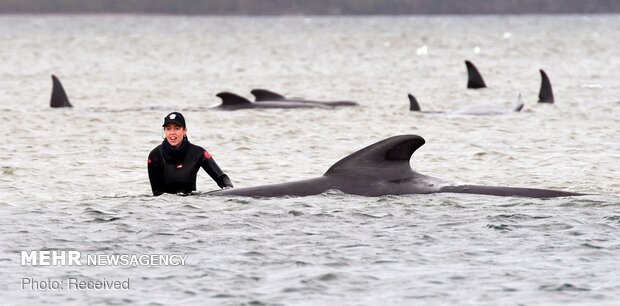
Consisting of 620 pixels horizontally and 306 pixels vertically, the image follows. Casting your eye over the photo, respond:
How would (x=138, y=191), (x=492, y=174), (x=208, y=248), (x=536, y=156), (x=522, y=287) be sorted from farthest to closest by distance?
(x=536, y=156)
(x=492, y=174)
(x=138, y=191)
(x=208, y=248)
(x=522, y=287)

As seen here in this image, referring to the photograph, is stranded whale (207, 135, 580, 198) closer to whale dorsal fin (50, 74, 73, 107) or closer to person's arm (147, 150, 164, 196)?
person's arm (147, 150, 164, 196)

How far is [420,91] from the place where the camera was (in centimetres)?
4441

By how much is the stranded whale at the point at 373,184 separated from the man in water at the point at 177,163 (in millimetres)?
354

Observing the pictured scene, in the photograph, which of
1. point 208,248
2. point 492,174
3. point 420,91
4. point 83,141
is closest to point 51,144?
point 83,141

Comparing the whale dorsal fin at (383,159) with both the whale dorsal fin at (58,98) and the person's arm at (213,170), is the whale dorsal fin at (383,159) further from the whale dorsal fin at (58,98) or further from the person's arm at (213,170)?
the whale dorsal fin at (58,98)

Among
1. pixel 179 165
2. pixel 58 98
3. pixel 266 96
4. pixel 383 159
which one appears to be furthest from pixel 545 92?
pixel 179 165

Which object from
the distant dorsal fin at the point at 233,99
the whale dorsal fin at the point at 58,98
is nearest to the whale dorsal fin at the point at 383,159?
the distant dorsal fin at the point at 233,99

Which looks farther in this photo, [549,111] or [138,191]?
[549,111]

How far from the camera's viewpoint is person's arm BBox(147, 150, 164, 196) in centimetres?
1720

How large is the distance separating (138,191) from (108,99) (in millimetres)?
21133

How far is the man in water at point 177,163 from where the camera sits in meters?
17.2

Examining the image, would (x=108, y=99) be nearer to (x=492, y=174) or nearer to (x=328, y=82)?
(x=328, y=82)

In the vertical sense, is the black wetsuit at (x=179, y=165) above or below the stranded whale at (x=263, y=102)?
above

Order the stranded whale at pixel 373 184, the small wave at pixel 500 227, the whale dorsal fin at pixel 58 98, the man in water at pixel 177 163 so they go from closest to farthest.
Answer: the small wave at pixel 500 227 < the stranded whale at pixel 373 184 < the man in water at pixel 177 163 < the whale dorsal fin at pixel 58 98
